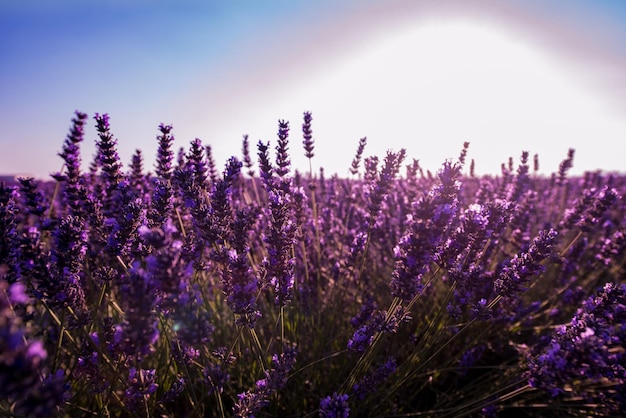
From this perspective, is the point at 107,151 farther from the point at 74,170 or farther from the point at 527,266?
the point at 527,266

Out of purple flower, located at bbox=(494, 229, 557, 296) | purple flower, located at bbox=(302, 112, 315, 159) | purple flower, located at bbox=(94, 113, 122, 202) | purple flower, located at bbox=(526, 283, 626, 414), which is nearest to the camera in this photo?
purple flower, located at bbox=(526, 283, 626, 414)

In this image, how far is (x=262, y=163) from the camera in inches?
105

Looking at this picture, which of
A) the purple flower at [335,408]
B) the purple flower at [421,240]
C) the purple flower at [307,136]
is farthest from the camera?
the purple flower at [307,136]

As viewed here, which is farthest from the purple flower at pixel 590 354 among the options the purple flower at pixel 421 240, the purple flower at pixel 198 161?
the purple flower at pixel 198 161

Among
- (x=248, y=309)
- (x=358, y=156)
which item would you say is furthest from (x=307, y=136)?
(x=248, y=309)

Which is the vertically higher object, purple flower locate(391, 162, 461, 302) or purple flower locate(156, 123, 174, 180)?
purple flower locate(156, 123, 174, 180)

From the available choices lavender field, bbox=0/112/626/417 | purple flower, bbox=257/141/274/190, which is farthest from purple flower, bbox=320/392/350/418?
purple flower, bbox=257/141/274/190

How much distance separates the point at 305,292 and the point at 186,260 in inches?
60.6

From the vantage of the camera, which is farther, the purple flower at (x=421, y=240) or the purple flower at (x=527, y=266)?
the purple flower at (x=527, y=266)

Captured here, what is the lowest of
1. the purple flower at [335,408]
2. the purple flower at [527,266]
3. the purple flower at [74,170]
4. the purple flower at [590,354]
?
the purple flower at [335,408]

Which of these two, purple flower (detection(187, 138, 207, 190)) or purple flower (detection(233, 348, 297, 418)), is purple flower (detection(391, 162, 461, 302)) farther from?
purple flower (detection(187, 138, 207, 190))

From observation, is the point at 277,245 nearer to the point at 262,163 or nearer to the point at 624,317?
the point at 262,163

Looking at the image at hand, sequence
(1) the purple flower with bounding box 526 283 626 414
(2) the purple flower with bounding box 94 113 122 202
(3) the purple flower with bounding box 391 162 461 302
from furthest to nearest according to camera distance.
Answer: (2) the purple flower with bounding box 94 113 122 202
(3) the purple flower with bounding box 391 162 461 302
(1) the purple flower with bounding box 526 283 626 414

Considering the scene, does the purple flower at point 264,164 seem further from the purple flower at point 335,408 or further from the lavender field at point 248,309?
the purple flower at point 335,408
